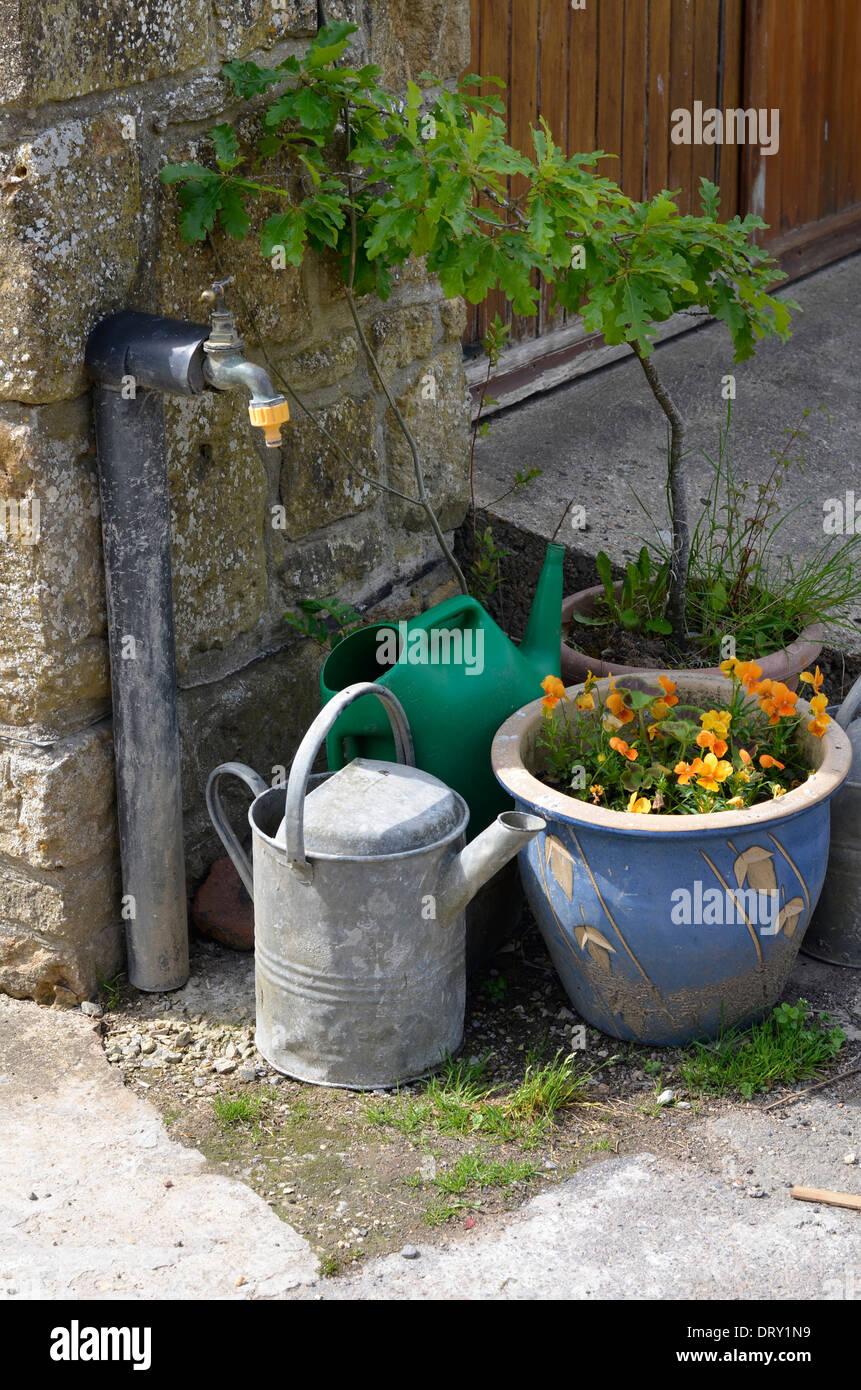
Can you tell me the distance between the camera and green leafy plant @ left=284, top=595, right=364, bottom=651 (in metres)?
3.29

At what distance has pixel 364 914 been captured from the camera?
269 centimetres

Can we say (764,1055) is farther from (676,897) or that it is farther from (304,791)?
(304,791)

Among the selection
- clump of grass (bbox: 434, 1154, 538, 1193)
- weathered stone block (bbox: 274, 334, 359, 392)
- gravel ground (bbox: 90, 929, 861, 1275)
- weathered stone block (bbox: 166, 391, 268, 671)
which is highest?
weathered stone block (bbox: 274, 334, 359, 392)

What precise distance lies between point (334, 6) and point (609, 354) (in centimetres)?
204

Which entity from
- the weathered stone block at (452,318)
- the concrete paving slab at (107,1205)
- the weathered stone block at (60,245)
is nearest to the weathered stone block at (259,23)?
the weathered stone block at (60,245)

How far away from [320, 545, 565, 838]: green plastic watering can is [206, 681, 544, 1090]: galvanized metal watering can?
0.14m

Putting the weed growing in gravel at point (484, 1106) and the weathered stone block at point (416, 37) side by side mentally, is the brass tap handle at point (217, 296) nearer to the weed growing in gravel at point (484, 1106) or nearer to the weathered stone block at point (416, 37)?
the weathered stone block at point (416, 37)

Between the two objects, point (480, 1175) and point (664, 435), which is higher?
point (664, 435)

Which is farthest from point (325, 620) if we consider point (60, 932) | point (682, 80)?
point (682, 80)

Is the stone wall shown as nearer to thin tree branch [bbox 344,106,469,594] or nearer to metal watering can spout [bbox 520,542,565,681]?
thin tree branch [bbox 344,106,469,594]

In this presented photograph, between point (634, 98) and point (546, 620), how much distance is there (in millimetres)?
2429

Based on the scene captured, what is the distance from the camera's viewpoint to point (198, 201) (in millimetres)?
2779

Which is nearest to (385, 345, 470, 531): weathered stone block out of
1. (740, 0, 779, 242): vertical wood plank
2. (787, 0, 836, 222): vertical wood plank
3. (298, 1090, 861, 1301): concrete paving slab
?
(298, 1090, 861, 1301): concrete paving slab

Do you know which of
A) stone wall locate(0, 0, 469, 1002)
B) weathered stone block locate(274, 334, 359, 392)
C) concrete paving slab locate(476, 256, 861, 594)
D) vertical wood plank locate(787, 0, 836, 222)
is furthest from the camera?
vertical wood plank locate(787, 0, 836, 222)
